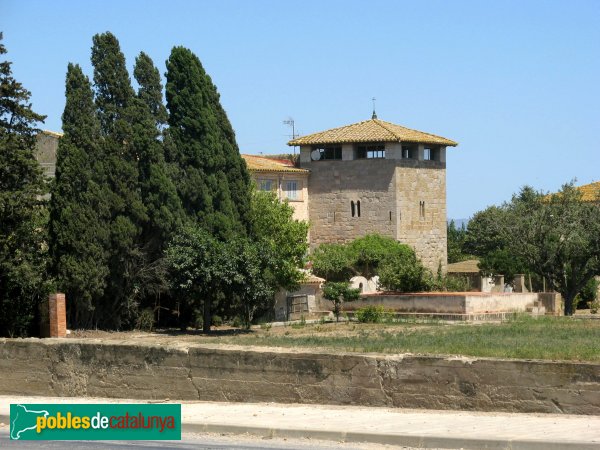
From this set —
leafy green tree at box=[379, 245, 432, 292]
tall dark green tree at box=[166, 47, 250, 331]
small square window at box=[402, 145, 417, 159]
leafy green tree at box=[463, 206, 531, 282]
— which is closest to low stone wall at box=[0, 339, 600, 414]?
tall dark green tree at box=[166, 47, 250, 331]

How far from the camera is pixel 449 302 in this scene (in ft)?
143

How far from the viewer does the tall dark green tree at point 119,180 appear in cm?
3769

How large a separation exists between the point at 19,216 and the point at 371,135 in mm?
30129

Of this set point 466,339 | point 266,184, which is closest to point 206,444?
point 466,339

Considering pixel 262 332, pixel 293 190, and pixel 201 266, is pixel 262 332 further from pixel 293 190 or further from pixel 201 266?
pixel 293 190

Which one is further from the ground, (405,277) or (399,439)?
(405,277)

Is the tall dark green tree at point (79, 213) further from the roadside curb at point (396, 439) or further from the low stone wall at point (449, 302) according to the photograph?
the roadside curb at point (396, 439)

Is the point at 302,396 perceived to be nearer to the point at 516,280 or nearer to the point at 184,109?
the point at 184,109

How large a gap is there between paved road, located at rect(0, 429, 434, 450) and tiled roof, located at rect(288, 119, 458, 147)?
47.2m

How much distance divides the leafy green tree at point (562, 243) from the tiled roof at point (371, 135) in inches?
483

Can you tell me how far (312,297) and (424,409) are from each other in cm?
3428

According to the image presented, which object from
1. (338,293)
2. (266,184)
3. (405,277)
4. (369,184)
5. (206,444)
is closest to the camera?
(206,444)

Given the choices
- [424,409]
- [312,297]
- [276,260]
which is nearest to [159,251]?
[276,260]

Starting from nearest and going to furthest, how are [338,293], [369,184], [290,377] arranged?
[290,377], [338,293], [369,184]
